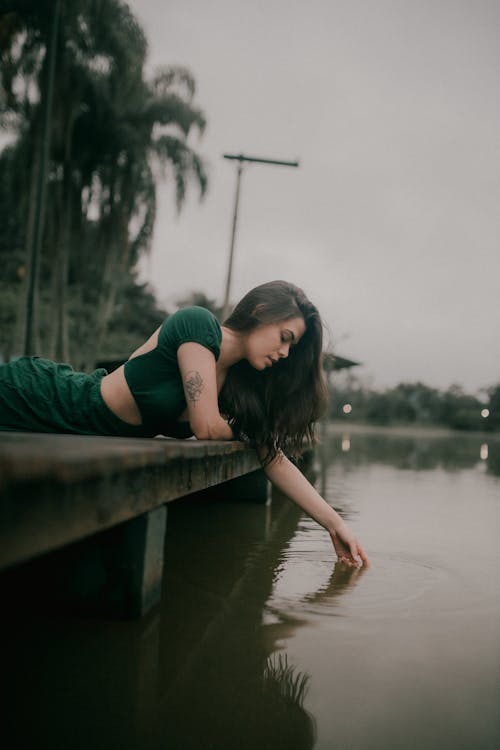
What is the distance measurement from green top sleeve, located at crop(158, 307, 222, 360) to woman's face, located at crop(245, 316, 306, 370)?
0.19m

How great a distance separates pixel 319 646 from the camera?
1900mm

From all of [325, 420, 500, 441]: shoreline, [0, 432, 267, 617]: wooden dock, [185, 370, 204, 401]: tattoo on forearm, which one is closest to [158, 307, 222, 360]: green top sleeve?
[185, 370, 204, 401]: tattoo on forearm

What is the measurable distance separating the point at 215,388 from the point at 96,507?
4.12 ft

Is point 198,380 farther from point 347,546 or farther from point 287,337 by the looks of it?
point 347,546

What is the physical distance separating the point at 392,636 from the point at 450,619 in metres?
0.32

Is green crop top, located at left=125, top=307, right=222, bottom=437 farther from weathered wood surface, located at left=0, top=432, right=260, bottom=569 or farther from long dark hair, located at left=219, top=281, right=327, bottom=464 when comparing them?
weathered wood surface, located at left=0, top=432, right=260, bottom=569

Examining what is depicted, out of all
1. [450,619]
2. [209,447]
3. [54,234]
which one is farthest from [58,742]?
[54,234]

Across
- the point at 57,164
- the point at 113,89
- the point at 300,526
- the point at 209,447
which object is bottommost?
the point at 300,526

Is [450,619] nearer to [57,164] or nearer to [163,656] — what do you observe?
[163,656]

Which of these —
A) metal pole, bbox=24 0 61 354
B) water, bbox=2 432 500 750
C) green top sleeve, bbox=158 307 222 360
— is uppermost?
metal pole, bbox=24 0 61 354

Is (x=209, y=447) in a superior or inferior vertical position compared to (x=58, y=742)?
superior

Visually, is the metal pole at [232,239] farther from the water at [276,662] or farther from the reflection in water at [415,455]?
the water at [276,662]

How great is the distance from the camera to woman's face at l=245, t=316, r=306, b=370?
8.46 feet

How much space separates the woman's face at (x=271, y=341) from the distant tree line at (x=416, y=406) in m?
55.6
